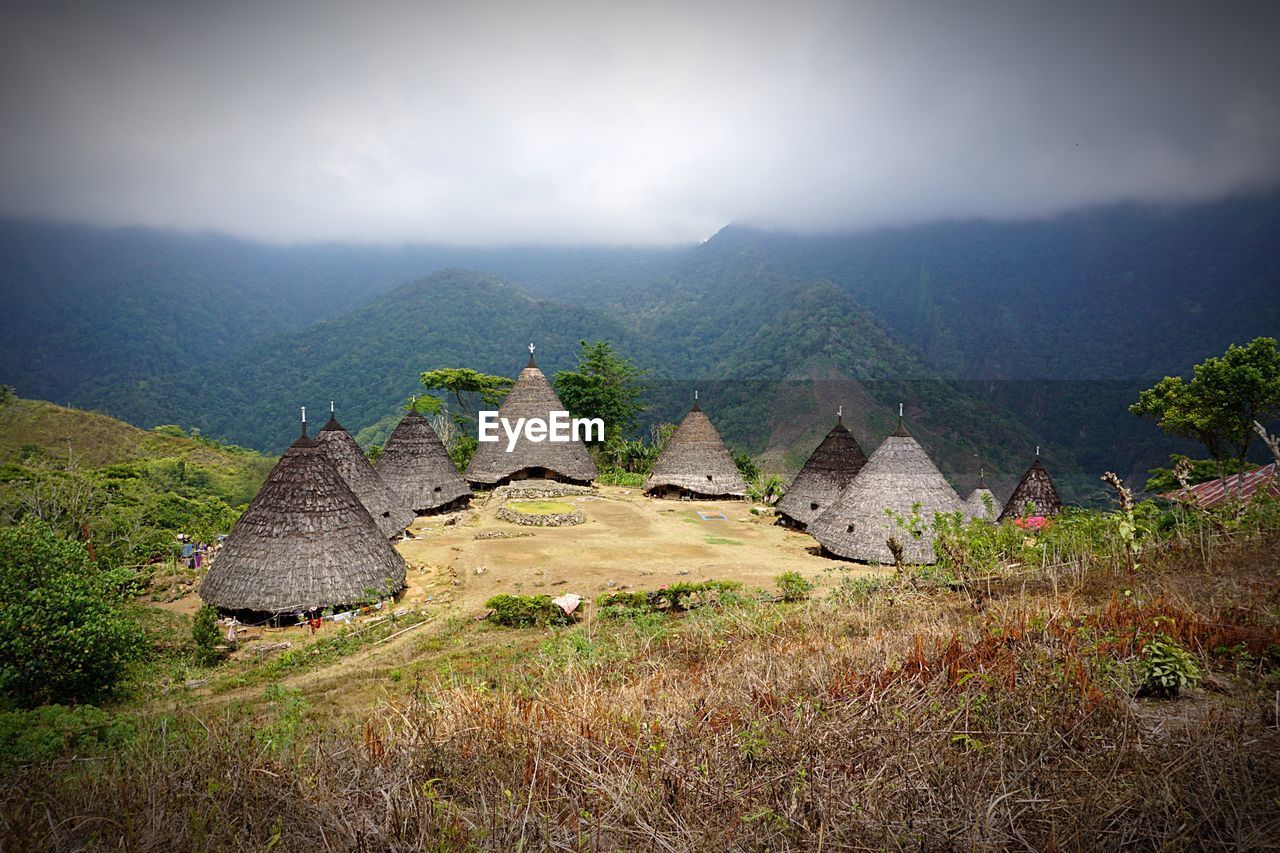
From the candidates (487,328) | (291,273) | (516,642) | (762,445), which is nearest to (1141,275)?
(762,445)

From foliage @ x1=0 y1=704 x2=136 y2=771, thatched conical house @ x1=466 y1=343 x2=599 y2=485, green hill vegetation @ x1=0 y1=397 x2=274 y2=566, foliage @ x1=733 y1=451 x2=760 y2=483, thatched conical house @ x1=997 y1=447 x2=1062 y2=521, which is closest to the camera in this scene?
foliage @ x1=0 y1=704 x2=136 y2=771

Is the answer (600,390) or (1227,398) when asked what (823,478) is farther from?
(600,390)

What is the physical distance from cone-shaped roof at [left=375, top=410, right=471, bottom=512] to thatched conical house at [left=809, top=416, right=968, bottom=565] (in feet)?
46.9

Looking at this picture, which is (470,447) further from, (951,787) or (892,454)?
(951,787)

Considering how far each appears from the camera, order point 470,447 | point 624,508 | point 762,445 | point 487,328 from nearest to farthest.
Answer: point 624,508 → point 470,447 → point 762,445 → point 487,328

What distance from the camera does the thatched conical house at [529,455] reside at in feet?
94.6

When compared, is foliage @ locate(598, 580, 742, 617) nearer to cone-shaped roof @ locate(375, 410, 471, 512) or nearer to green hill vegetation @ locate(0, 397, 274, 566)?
cone-shaped roof @ locate(375, 410, 471, 512)

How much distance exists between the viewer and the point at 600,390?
127ft

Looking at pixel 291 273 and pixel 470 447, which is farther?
pixel 291 273

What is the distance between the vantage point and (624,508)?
86.4 feet

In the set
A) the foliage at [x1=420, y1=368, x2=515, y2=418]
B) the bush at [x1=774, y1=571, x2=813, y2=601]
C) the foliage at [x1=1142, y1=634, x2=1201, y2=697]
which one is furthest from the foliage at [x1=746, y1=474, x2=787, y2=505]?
the foliage at [x1=1142, y1=634, x2=1201, y2=697]

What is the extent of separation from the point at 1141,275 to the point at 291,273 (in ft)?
520

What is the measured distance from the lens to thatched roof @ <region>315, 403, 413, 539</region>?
19.2m

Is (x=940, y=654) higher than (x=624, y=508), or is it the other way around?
(x=940, y=654)
